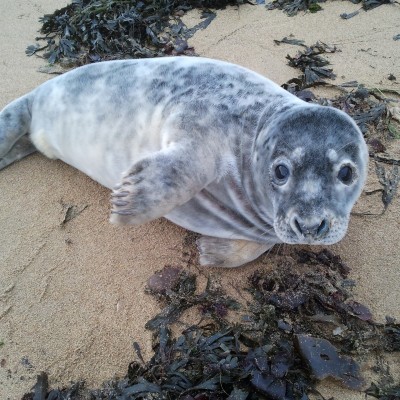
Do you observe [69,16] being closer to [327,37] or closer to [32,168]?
[32,168]

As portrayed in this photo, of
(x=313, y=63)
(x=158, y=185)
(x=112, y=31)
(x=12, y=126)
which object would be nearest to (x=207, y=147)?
(x=158, y=185)

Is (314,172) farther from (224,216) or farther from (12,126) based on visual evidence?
(12,126)

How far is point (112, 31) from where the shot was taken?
3.97m

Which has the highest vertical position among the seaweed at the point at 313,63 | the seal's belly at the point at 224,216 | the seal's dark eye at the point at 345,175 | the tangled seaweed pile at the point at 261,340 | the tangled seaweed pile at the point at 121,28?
the seal's dark eye at the point at 345,175

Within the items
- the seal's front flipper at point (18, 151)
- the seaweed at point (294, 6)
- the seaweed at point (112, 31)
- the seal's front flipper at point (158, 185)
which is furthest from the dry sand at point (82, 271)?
the seaweed at point (294, 6)

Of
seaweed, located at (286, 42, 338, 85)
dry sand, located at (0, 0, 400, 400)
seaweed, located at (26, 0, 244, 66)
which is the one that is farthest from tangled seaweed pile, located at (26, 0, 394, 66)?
dry sand, located at (0, 0, 400, 400)

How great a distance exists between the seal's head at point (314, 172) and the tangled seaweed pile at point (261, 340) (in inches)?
17.0

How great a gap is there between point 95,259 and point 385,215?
1603 millimetres

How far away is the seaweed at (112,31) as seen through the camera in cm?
388

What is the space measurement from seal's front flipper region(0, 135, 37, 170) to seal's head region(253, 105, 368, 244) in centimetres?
176

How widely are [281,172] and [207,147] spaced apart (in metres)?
0.42

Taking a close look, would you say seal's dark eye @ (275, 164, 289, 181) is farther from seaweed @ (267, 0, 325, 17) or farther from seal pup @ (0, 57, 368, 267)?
seaweed @ (267, 0, 325, 17)

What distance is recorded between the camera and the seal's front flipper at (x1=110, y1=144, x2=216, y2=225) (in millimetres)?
1984

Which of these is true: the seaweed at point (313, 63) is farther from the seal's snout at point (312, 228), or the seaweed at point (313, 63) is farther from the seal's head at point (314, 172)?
the seal's snout at point (312, 228)
